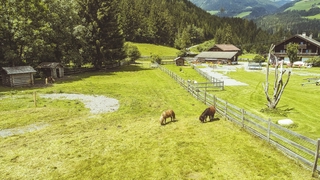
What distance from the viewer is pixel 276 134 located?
486 inches

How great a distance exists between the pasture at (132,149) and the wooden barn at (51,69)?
20889 mm

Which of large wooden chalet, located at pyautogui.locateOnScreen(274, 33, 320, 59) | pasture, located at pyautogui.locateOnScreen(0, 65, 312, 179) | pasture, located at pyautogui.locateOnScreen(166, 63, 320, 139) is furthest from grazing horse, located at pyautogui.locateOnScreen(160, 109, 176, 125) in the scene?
large wooden chalet, located at pyautogui.locateOnScreen(274, 33, 320, 59)

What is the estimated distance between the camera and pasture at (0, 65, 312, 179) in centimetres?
1052

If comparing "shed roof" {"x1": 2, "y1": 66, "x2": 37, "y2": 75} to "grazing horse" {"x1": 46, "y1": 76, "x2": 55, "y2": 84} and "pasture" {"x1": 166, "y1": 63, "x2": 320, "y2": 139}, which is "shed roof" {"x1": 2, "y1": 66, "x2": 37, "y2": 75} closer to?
"grazing horse" {"x1": 46, "y1": 76, "x2": 55, "y2": 84}

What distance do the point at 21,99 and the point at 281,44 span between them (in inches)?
2941

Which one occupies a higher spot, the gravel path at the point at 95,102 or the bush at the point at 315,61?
the bush at the point at 315,61

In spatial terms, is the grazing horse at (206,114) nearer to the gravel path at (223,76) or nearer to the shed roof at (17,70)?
the gravel path at (223,76)

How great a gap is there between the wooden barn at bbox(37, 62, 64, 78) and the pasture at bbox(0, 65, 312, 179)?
20.9 metres

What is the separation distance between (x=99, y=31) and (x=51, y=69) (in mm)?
14873

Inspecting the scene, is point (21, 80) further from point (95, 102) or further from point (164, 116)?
point (164, 116)

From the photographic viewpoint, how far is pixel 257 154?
1195 centimetres

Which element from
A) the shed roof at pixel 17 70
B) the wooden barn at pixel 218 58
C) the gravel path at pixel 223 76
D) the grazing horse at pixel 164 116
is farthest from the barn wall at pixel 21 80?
the wooden barn at pixel 218 58

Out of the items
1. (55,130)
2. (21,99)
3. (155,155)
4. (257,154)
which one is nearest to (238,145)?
(257,154)

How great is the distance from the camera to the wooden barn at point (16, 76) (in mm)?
34031
